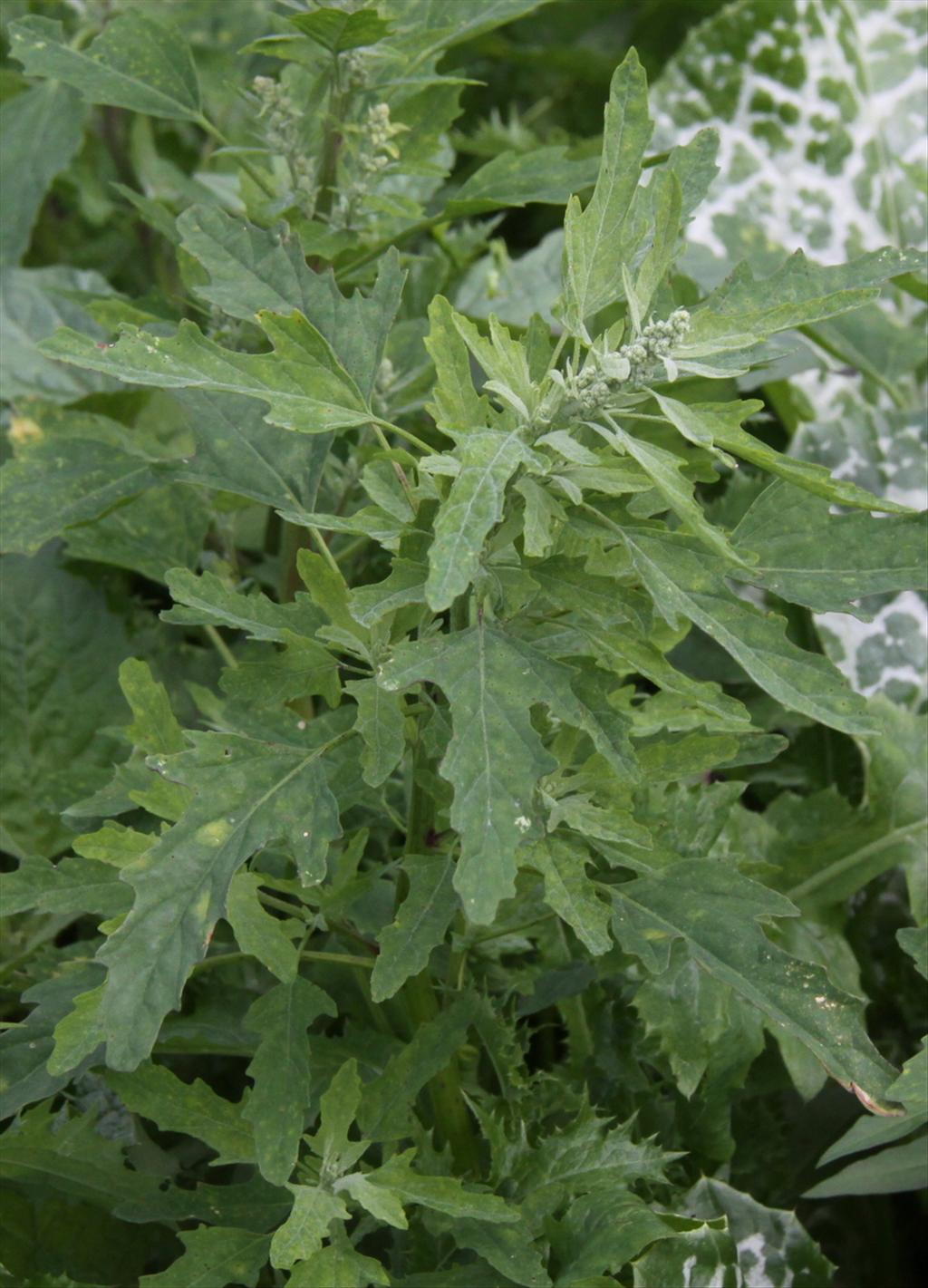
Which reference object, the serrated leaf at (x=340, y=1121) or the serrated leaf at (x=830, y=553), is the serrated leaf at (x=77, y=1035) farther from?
the serrated leaf at (x=830, y=553)

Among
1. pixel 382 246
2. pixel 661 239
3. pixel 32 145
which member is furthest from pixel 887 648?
pixel 32 145

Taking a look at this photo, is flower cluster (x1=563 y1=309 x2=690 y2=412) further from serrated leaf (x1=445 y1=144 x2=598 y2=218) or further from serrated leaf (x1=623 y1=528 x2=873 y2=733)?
serrated leaf (x1=445 y1=144 x2=598 y2=218)

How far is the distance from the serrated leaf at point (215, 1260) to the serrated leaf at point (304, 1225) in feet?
0.23

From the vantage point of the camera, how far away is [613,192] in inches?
25.2

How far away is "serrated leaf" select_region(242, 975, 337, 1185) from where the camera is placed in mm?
689

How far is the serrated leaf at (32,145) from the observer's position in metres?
1.27

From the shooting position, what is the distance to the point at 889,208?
1.53 m

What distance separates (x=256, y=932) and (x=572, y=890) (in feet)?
0.58

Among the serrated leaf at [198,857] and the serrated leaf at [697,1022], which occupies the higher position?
the serrated leaf at [198,857]

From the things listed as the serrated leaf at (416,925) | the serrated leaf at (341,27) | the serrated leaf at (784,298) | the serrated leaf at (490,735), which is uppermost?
the serrated leaf at (341,27)

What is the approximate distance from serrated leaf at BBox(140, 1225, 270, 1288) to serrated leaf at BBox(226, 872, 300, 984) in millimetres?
154

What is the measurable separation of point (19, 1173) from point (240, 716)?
35 cm

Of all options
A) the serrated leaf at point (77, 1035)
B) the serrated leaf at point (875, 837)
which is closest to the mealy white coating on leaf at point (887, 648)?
the serrated leaf at point (875, 837)

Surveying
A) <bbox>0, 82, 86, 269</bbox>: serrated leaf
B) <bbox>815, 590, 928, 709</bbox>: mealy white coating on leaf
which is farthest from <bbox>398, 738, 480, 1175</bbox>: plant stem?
<bbox>0, 82, 86, 269</bbox>: serrated leaf
